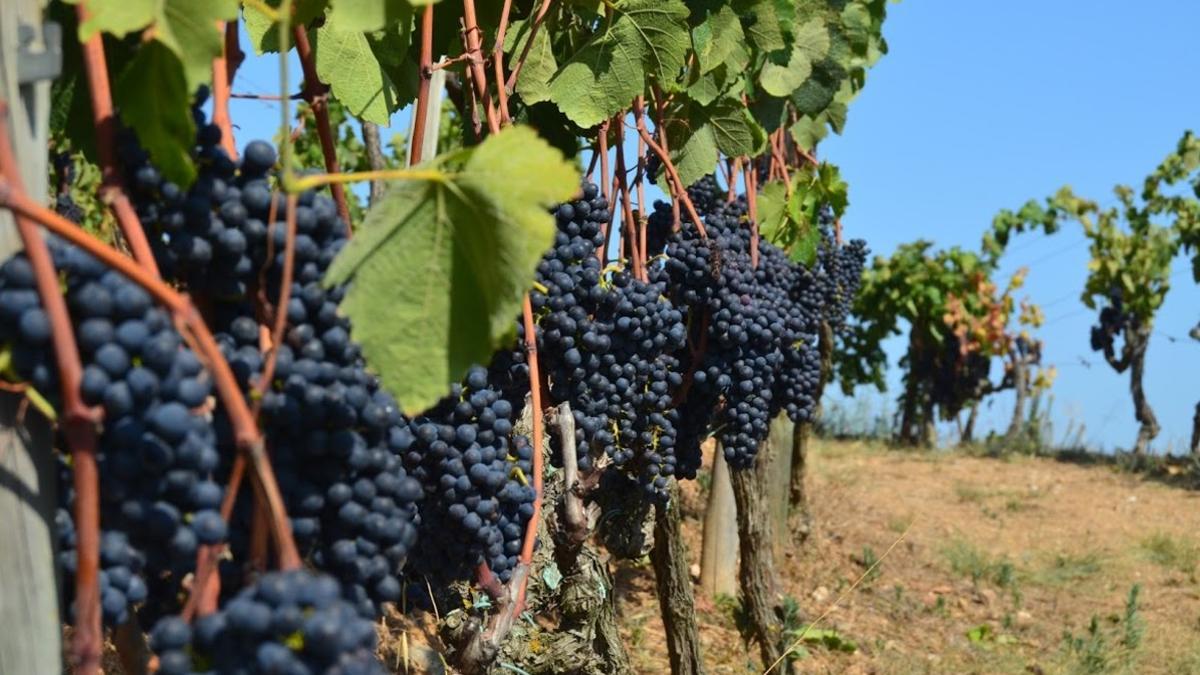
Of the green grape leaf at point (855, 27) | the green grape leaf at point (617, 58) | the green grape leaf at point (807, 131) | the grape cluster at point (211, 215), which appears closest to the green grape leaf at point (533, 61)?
the green grape leaf at point (617, 58)

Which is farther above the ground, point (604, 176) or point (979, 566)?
point (604, 176)

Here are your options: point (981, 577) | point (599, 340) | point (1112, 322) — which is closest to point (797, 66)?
point (599, 340)

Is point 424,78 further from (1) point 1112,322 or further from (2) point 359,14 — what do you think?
(1) point 1112,322

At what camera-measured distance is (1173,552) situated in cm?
848

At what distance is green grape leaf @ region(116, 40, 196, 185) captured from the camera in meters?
1.11

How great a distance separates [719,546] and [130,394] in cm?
587

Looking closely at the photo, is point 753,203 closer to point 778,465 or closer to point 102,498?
point 102,498

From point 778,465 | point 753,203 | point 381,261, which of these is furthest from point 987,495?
point 381,261

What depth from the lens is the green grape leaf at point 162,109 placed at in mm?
1105

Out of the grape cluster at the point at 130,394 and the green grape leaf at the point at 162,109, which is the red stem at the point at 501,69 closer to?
the green grape leaf at the point at 162,109

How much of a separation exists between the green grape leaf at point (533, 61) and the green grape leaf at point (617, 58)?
0.05 m

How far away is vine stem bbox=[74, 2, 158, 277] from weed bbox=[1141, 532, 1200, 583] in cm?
821

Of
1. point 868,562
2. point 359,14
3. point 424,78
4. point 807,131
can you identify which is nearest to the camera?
point 359,14

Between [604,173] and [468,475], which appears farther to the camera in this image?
[604,173]
